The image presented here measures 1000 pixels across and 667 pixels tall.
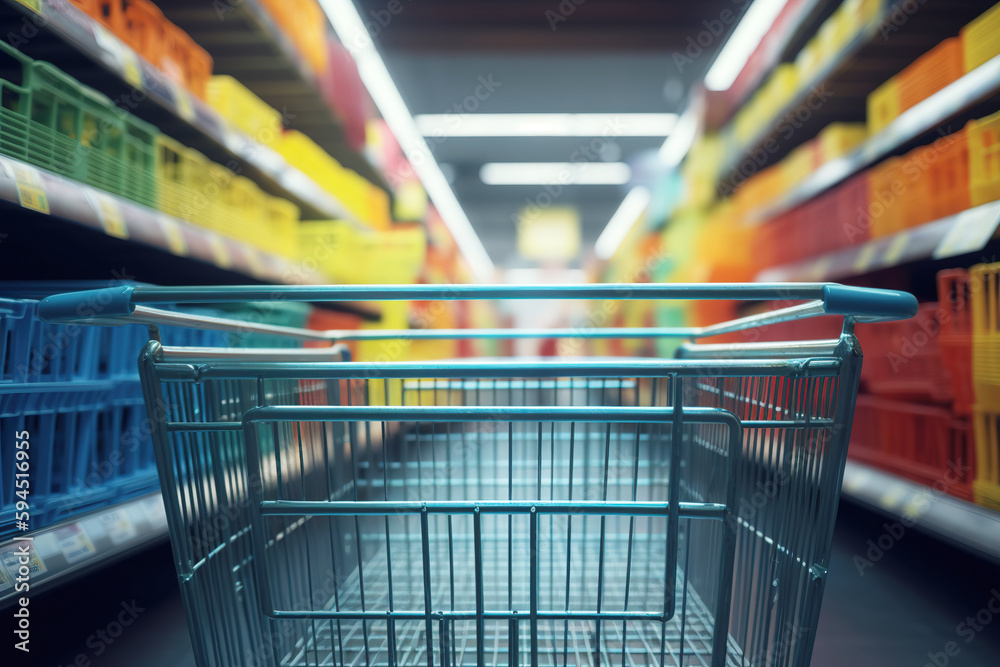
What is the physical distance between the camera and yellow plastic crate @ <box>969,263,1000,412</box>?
1.33m

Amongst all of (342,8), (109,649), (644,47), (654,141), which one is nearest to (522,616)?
(109,649)

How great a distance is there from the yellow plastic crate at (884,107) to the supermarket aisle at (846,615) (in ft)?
4.82

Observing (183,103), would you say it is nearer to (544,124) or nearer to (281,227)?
(281,227)

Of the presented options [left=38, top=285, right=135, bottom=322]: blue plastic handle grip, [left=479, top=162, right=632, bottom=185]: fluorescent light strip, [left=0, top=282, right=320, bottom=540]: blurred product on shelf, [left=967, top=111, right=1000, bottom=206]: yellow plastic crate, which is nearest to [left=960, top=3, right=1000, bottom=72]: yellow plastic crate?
[left=967, top=111, right=1000, bottom=206]: yellow plastic crate

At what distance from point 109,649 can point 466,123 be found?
17.1 feet

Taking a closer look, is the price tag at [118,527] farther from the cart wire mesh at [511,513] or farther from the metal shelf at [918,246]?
the metal shelf at [918,246]

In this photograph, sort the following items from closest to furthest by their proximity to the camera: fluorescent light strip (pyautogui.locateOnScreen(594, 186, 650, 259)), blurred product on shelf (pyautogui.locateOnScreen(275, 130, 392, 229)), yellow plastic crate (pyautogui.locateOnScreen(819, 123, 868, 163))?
yellow plastic crate (pyautogui.locateOnScreen(819, 123, 868, 163)), blurred product on shelf (pyautogui.locateOnScreen(275, 130, 392, 229)), fluorescent light strip (pyautogui.locateOnScreen(594, 186, 650, 259))

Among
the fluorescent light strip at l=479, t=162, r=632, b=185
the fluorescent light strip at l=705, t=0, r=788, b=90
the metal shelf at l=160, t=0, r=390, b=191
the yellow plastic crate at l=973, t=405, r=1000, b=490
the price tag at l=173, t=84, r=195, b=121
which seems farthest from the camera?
the fluorescent light strip at l=479, t=162, r=632, b=185

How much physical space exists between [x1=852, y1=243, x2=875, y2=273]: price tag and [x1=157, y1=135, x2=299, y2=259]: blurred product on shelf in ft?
7.52

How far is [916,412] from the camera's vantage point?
68.3 inches

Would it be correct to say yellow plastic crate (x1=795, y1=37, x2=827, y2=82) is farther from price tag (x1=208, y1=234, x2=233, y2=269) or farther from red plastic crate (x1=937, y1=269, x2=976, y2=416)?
price tag (x1=208, y1=234, x2=233, y2=269)

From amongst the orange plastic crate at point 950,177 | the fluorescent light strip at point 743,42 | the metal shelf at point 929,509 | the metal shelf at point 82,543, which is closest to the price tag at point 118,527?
the metal shelf at point 82,543

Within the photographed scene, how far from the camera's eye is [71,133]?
1221mm

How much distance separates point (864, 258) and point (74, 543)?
96.7 inches
